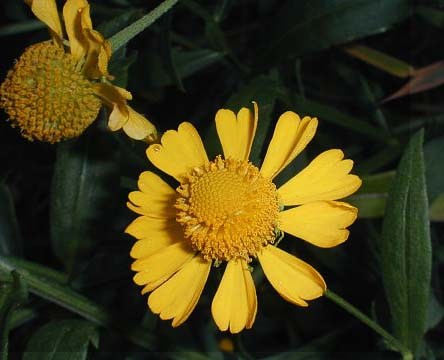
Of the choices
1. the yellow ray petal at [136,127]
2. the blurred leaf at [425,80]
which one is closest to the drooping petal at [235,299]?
the yellow ray petal at [136,127]

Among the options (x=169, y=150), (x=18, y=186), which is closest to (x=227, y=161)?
(x=169, y=150)

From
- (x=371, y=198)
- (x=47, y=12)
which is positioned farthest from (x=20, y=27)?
(x=371, y=198)

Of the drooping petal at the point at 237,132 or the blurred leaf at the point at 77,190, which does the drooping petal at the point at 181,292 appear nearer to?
the drooping petal at the point at 237,132

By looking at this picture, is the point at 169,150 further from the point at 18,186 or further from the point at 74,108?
the point at 18,186

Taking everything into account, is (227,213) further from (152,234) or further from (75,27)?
(75,27)

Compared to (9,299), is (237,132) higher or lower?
higher

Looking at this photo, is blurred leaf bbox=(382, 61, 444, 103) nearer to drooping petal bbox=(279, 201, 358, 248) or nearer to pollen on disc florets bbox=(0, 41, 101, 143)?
drooping petal bbox=(279, 201, 358, 248)
